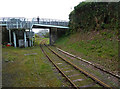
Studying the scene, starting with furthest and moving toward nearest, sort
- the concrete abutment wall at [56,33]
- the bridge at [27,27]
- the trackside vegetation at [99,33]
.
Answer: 1. the concrete abutment wall at [56,33]
2. the bridge at [27,27]
3. the trackside vegetation at [99,33]

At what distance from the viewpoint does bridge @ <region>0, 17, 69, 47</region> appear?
16.4 metres

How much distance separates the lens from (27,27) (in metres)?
16.8

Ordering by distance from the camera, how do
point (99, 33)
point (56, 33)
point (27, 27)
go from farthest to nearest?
1. point (56, 33)
2. point (27, 27)
3. point (99, 33)

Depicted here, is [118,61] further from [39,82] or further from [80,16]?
[80,16]

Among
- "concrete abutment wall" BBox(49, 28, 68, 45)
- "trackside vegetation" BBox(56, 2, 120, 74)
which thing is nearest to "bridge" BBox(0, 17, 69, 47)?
"concrete abutment wall" BBox(49, 28, 68, 45)

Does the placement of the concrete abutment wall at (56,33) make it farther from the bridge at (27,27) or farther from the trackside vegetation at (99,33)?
the trackside vegetation at (99,33)

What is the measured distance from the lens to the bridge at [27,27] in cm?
1635

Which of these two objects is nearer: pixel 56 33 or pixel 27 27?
pixel 27 27

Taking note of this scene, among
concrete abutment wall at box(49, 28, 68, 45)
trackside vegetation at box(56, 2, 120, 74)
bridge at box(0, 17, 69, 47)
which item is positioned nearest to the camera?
trackside vegetation at box(56, 2, 120, 74)

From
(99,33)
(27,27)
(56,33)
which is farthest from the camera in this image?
(56,33)

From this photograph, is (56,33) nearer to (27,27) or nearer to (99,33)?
(27,27)

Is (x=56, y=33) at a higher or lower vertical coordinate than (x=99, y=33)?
lower

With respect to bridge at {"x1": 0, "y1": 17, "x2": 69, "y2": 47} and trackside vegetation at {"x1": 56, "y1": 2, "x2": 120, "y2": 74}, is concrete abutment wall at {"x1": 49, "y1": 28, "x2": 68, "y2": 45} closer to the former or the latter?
bridge at {"x1": 0, "y1": 17, "x2": 69, "y2": 47}

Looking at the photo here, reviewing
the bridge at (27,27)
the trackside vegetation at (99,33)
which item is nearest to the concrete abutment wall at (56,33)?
the bridge at (27,27)
